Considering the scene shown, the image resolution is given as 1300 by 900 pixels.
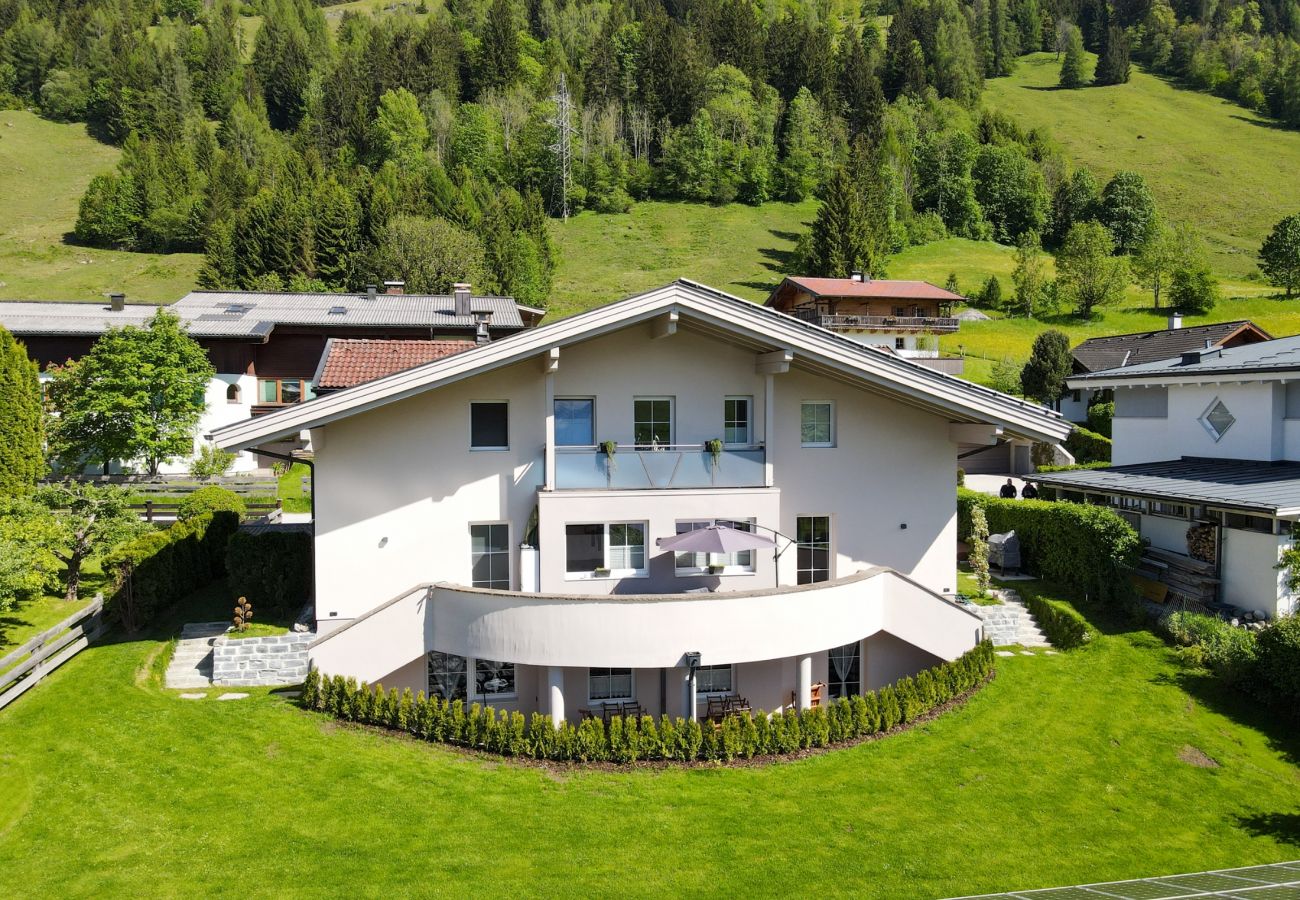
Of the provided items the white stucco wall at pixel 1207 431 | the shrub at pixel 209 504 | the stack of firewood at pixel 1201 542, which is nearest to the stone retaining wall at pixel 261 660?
the shrub at pixel 209 504

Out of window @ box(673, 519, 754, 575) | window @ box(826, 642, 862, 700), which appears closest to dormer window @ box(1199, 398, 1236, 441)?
window @ box(826, 642, 862, 700)

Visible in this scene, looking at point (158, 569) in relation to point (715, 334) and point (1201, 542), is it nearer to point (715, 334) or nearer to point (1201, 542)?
point (715, 334)

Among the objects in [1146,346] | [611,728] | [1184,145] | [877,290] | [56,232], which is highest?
[1184,145]

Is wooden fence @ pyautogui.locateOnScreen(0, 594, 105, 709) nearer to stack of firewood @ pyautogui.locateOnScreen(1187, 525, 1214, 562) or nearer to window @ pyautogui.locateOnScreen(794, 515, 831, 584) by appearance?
window @ pyautogui.locateOnScreen(794, 515, 831, 584)

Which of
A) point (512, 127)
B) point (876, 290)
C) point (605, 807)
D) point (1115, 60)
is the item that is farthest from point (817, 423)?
point (1115, 60)

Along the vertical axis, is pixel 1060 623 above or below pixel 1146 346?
below

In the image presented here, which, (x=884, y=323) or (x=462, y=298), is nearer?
(x=462, y=298)

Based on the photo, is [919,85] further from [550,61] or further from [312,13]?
[312,13]

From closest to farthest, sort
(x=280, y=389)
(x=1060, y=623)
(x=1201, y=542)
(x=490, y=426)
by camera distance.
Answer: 1. (x=490, y=426)
2. (x=1060, y=623)
3. (x=1201, y=542)
4. (x=280, y=389)
